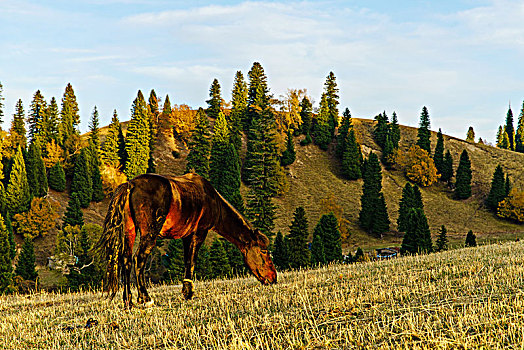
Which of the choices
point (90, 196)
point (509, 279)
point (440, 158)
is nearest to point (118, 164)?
point (90, 196)

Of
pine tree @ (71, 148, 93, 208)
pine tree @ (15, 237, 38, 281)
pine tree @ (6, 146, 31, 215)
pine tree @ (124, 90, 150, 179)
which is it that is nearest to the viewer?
pine tree @ (15, 237, 38, 281)

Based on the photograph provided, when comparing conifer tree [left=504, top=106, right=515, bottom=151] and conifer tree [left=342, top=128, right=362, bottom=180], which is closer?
conifer tree [left=342, top=128, right=362, bottom=180]

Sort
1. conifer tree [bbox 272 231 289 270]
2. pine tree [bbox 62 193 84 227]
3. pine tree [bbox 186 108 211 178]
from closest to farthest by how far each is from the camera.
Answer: conifer tree [bbox 272 231 289 270] < pine tree [bbox 62 193 84 227] < pine tree [bbox 186 108 211 178]

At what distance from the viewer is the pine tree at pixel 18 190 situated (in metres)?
68.7

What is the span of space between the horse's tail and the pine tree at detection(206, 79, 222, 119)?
104 meters

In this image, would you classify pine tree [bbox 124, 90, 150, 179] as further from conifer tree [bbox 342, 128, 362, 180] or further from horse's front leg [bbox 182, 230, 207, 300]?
horse's front leg [bbox 182, 230, 207, 300]

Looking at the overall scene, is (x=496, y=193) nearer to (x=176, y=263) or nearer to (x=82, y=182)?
(x=176, y=263)

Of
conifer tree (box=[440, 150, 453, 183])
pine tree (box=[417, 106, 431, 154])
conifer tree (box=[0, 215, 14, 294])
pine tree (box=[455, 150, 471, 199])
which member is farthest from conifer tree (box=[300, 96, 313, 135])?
conifer tree (box=[0, 215, 14, 294])

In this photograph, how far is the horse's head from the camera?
13328 mm

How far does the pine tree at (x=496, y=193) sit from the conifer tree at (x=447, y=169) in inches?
466

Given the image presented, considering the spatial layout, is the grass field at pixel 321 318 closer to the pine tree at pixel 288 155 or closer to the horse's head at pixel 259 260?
the horse's head at pixel 259 260

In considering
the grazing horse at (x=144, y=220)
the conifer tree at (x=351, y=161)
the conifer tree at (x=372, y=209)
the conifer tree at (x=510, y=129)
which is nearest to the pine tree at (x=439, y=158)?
the conifer tree at (x=351, y=161)

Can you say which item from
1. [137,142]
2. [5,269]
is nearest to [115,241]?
[5,269]

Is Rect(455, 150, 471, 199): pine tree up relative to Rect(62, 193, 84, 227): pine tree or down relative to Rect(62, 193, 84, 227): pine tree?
up
